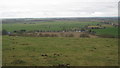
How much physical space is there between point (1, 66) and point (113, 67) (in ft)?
25.3

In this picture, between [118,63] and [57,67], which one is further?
[118,63]

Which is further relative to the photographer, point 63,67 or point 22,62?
point 22,62

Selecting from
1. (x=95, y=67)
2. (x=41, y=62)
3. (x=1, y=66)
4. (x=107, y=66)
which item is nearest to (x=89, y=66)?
(x=95, y=67)

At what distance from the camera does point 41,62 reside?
12.5 meters

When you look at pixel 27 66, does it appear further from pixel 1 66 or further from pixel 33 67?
pixel 1 66

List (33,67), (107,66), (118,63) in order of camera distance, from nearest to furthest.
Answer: (33,67) < (107,66) < (118,63)

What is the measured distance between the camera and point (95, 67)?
11.6 metres

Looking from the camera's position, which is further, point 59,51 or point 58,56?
point 59,51

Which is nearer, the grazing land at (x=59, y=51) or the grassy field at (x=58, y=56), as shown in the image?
the grassy field at (x=58, y=56)

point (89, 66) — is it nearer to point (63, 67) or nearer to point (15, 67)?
point (63, 67)

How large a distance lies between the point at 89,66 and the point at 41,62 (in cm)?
354

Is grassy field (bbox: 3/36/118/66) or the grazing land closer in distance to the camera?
grassy field (bbox: 3/36/118/66)

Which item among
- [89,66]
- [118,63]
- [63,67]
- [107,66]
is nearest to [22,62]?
[63,67]

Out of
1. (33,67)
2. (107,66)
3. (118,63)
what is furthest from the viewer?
(118,63)
